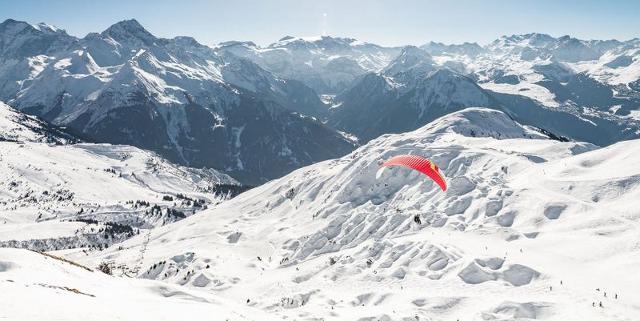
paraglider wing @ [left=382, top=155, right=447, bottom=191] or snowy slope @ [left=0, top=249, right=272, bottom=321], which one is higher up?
paraglider wing @ [left=382, top=155, right=447, bottom=191]

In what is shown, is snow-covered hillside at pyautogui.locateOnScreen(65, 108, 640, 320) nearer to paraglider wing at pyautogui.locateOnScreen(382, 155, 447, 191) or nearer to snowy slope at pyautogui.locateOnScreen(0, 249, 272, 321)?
paraglider wing at pyautogui.locateOnScreen(382, 155, 447, 191)

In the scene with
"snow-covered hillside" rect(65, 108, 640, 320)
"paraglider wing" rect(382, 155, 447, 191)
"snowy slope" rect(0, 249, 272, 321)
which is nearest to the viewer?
"snowy slope" rect(0, 249, 272, 321)

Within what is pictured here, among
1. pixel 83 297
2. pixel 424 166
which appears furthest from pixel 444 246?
pixel 83 297

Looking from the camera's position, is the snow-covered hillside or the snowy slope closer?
the snowy slope

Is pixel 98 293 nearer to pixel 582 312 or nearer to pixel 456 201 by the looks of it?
pixel 582 312

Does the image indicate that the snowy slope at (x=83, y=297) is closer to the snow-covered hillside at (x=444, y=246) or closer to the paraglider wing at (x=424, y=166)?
the snow-covered hillside at (x=444, y=246)

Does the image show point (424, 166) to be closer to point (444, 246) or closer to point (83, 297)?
point (444, 246)

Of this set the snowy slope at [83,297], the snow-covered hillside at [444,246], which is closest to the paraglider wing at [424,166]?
the snow-covered hillside at [444,246]

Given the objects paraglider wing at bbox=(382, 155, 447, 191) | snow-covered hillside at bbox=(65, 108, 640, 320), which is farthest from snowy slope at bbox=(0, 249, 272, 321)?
paraglider wing at bbox=(382, 155, 447, 191)

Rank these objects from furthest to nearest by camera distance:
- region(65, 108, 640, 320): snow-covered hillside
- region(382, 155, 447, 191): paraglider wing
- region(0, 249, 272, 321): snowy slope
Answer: region(382, 155, 447, 191): paraglider wing < region(65, 108, 640, 320): snow-covered hillside < region(0, 249, 272, 321): snowy slope
